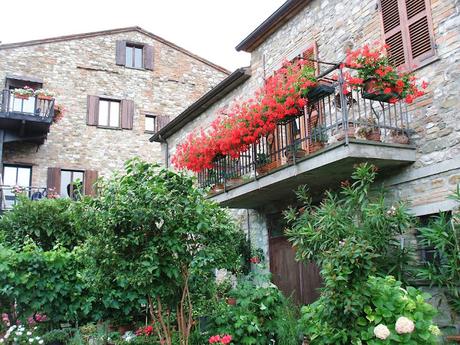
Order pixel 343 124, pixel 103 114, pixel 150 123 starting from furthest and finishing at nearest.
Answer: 1. pixel 150 123
2. pixel 103 114
3. pixel 343 124

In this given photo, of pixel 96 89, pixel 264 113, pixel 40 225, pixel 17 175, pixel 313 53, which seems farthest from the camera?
pixel 96 89

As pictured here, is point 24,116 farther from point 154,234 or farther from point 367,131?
point 367,131

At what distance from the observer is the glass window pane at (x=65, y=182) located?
17.9 metres

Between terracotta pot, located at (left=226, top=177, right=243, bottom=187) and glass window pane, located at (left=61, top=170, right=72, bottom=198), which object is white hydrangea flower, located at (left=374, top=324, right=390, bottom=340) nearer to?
terracotta pot, located at (left=226, top=177, right=243, bottom=187)

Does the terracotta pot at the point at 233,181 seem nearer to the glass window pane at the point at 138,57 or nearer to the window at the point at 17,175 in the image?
the window at the point at 17,175

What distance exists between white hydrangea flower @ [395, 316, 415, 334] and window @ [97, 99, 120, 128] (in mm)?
16497

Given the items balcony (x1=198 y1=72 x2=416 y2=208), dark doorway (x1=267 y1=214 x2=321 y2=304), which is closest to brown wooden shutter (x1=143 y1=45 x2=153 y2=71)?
dark doorway (x1=267 y1=214 x2=321 y2=304)

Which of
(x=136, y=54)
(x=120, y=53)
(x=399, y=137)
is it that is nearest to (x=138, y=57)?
(x=136, y=54)

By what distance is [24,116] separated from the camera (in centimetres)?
1620

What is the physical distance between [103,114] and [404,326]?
1682 cm

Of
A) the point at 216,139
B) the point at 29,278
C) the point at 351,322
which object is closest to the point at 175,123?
the point at 216,139

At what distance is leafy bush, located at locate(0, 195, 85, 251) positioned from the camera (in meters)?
9.93

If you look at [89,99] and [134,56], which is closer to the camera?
[89,99]

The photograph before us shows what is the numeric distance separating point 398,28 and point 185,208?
4.47 meters
